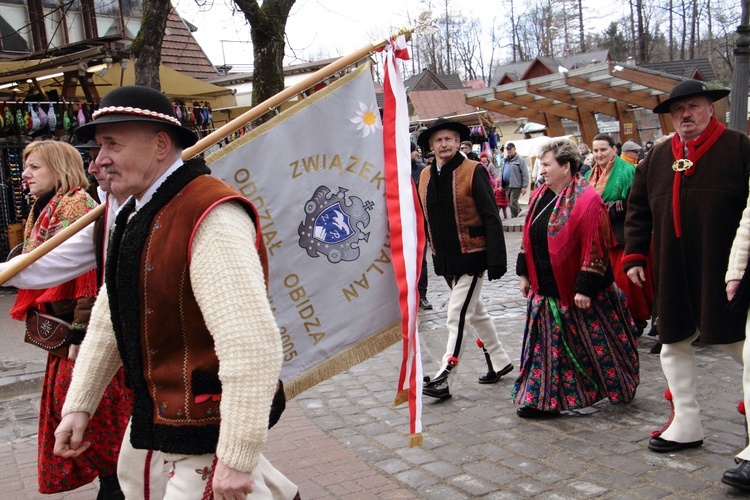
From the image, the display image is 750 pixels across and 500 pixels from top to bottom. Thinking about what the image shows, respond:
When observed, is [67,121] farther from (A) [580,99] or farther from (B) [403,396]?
(A) [580,99]

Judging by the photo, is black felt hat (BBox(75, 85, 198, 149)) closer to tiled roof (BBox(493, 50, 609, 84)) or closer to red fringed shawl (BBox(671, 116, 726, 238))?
red fringed shawl (BBox(671, 116, 726, 238))

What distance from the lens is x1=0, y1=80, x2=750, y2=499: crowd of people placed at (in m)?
2.29

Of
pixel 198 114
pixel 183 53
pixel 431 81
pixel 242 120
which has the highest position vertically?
pixel 431 81

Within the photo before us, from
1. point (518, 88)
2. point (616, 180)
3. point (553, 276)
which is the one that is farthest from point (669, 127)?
point (553, 276)

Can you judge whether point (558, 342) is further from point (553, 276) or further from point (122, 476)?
point (122, 476)

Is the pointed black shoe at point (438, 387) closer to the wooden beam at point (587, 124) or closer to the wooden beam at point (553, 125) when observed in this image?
the wooden beam at point (587, 124)

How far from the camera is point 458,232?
584cm

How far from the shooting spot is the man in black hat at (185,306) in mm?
2189

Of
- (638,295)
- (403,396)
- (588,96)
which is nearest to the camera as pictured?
(403,396)

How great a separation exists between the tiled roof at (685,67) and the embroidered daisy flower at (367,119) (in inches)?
1792

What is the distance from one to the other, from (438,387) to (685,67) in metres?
47.6

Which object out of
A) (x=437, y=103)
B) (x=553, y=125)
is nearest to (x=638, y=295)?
(x=553, y=125)

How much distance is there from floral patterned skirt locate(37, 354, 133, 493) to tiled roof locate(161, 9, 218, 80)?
59.0 feet

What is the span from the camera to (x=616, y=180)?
7.38m
